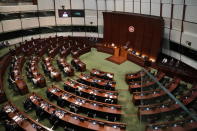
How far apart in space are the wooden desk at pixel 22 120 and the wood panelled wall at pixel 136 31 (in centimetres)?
1012

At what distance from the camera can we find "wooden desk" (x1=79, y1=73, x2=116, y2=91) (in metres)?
10.9

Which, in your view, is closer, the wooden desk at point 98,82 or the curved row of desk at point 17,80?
the curved row of desk at point 17,80

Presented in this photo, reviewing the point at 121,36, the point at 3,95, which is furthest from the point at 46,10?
the point at 3,95

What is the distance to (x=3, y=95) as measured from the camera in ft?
32.6

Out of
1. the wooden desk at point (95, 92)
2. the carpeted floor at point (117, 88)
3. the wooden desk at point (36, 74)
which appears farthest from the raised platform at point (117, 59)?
the wooden desk at point (36, 74)

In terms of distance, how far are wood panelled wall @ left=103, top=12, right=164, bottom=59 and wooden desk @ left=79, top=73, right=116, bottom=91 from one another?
508 cm

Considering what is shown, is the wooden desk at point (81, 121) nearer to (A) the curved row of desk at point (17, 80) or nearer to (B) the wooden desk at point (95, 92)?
(B) the wooden desk at point (95, 92)

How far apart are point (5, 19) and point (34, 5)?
3.08 metres

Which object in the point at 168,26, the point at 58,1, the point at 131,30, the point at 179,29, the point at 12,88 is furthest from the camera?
the point at 58,1

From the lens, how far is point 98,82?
11.2 meters

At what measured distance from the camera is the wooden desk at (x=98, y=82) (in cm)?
1095

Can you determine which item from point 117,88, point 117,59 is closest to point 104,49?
point 117,59

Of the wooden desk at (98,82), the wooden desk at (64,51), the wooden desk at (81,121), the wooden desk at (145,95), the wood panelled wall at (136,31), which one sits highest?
the wood panelled wall at (136,31)

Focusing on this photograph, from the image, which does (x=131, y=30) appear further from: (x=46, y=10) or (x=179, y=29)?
(x=46, y=10)
